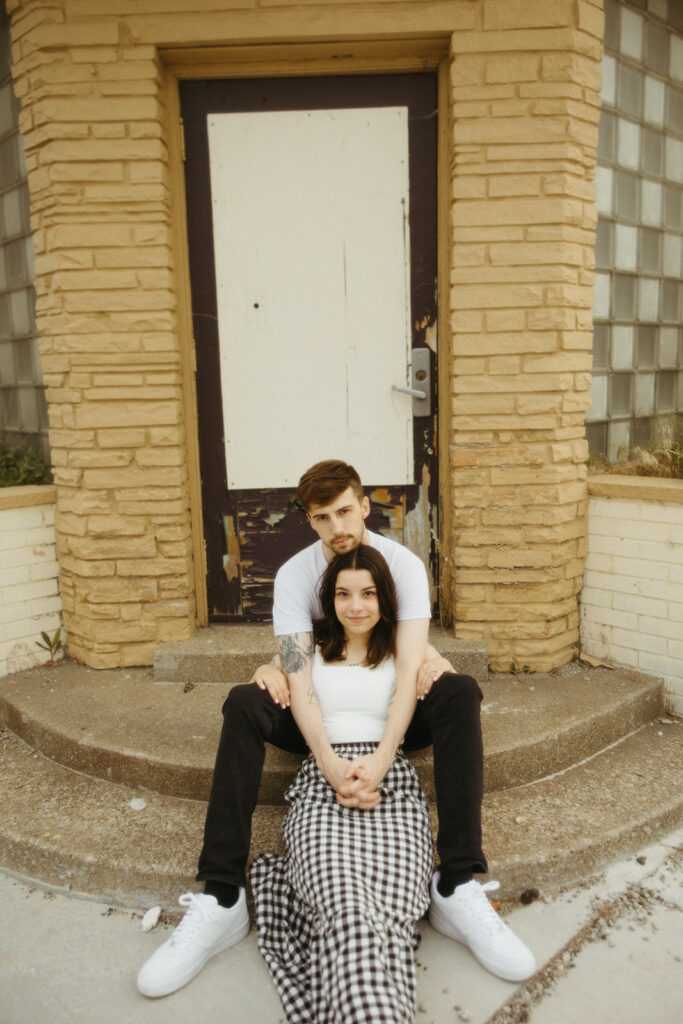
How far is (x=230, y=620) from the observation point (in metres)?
3.84

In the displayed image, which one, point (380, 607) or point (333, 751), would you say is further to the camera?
point (380, 607)

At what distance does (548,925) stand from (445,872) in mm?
374

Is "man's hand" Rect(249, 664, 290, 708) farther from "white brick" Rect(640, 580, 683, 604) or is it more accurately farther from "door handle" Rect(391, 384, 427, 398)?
"white brick" Rect(640, 580, 683, 604)

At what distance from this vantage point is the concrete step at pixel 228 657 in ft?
11.5

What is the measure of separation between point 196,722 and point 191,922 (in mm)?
1024

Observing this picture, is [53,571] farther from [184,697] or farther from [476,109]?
[476,109]

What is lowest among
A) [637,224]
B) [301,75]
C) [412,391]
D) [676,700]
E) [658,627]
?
[676,700]

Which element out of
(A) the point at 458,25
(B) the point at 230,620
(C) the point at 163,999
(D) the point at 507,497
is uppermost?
(A) the point at 458,25

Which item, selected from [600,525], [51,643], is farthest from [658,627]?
[51,643]

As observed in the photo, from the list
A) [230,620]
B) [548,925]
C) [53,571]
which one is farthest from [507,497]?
[53,571]

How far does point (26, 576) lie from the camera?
3.73 m

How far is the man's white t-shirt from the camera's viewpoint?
2.63 metres

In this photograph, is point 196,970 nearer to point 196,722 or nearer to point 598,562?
point 196,722

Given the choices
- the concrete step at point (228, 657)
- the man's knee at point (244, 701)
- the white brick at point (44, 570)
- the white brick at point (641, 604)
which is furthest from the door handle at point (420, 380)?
the white brick at point (44, 570)
